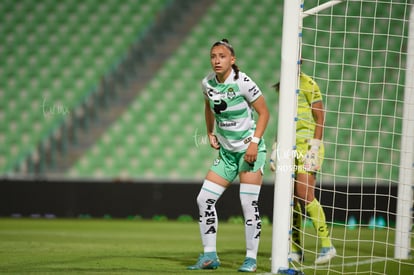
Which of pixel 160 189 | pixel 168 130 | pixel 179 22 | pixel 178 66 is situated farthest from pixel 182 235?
pixel 179 22

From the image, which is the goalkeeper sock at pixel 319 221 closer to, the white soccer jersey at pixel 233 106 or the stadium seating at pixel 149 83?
the white soccer jersey at pixel 233 106

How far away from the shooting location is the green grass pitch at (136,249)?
5.17m

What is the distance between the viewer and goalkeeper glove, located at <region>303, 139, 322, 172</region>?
5.93m

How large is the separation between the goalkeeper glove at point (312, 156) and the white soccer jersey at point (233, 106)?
0.86 m

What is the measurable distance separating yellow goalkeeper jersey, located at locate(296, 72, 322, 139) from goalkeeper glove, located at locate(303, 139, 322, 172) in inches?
3.7

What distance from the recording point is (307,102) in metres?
6.09

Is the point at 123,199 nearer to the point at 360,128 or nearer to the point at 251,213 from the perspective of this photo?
the point at 360,128

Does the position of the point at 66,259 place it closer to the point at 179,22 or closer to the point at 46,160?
the point at 46,160

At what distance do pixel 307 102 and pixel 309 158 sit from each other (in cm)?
48

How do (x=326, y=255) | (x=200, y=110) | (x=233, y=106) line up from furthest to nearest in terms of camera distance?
(x=200, y=110) < (x=326, y=255) < (x=233, y=106)

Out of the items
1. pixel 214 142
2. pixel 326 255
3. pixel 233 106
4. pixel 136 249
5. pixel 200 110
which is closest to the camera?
pixel 233 106

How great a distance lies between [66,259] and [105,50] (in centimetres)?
966

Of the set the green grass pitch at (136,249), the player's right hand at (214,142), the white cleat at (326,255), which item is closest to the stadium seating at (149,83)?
the green grass pitch at (136,249)

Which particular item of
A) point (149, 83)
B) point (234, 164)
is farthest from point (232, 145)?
point (149, 83)
